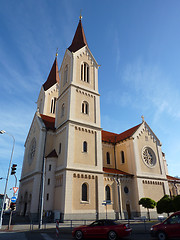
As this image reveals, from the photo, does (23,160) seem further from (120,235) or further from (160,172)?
(120,235)

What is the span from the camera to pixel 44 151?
89.4 ft

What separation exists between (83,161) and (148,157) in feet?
46.0

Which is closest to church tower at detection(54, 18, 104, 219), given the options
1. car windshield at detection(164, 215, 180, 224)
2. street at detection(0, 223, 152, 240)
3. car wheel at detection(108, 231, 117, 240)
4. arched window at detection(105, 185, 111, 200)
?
arched window at detection(105, 185, 111, 200)

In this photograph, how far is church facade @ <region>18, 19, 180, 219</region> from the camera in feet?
76.3

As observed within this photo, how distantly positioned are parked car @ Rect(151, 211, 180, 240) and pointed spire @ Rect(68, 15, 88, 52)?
98.8 ft

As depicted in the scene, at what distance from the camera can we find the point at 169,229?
10.2m

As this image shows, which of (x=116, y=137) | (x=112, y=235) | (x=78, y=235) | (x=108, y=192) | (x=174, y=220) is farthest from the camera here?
(x=116, y=137)

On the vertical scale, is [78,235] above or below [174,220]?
below

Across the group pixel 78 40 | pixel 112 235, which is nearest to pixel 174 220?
pixel 112 235

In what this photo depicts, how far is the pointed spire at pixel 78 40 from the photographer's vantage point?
1353 inches

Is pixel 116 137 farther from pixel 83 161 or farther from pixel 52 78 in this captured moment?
pixel 52 78

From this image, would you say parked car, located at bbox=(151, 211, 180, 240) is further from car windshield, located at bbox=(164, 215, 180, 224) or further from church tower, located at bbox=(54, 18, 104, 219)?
church tower, located at bbox=(54, 18, 104, 219)

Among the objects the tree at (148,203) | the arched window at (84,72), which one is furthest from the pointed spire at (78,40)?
the tree at (148,203)

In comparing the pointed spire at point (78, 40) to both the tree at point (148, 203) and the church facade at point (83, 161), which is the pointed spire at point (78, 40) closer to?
the church facade at point (83, 161)
